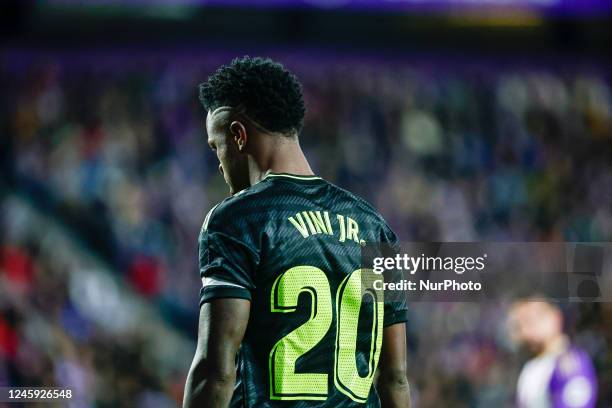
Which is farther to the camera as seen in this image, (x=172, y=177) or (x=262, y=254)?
(x=172, y=177)

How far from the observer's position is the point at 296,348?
2.46 m

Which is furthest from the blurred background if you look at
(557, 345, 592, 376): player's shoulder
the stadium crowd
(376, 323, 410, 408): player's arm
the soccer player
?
the soccer player

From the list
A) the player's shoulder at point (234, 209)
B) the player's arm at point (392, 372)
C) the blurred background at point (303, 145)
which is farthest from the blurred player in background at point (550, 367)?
the player's shoulder at point (234, 209)

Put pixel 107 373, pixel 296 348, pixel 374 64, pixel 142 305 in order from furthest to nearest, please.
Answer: pixel 374 64
pixel 142 305
pixel 107 373
pixel 296 348

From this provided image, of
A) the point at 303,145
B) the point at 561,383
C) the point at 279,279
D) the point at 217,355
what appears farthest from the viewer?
the point at 303,145

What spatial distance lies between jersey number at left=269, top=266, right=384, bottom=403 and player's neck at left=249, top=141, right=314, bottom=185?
29cm

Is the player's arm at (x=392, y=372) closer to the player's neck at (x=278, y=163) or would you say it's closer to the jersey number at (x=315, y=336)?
the jersey number at (x=315, y=336)

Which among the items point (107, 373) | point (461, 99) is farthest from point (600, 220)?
point (107, 373)

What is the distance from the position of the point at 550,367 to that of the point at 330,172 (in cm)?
427

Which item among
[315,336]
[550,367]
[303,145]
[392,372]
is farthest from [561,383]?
[303,145]

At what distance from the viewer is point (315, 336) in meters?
2.49

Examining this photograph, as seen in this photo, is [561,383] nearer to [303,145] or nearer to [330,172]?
[330,172]

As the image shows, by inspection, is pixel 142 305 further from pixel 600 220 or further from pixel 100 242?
pixel 600 220

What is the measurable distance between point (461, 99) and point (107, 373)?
5.12 meters
